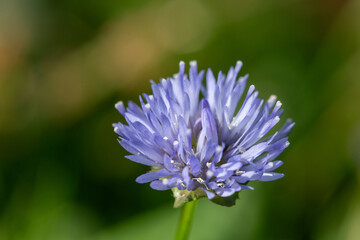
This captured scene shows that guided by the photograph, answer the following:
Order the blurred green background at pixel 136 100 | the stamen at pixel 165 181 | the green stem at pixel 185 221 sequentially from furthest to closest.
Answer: the blurred green background at pixel 136 100, the green stem at pixel 185 221, the stamen at pixel 165 181

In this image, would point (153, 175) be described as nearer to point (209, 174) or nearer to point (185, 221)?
point (209, 174)

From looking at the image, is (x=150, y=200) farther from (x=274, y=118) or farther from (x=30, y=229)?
(x=274, y=118)

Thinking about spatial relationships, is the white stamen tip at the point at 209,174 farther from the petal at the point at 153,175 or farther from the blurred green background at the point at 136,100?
the blurred green background at the point at 136,100

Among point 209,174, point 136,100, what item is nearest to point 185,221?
point 209,174


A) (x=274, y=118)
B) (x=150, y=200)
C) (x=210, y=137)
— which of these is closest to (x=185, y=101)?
(x=210, y=137)

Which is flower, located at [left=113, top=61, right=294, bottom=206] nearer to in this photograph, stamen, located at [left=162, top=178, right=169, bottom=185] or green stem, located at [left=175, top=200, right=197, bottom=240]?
stamen, located at [left=162, top=178, right=169, bottom=185]

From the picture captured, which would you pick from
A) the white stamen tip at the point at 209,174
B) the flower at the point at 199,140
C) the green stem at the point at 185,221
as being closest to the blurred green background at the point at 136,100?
the green stem at the point at 185,221

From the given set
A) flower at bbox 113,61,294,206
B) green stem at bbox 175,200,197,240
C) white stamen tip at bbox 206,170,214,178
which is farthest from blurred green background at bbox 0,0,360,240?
white stamen tip at bbox 206,170,214,178
